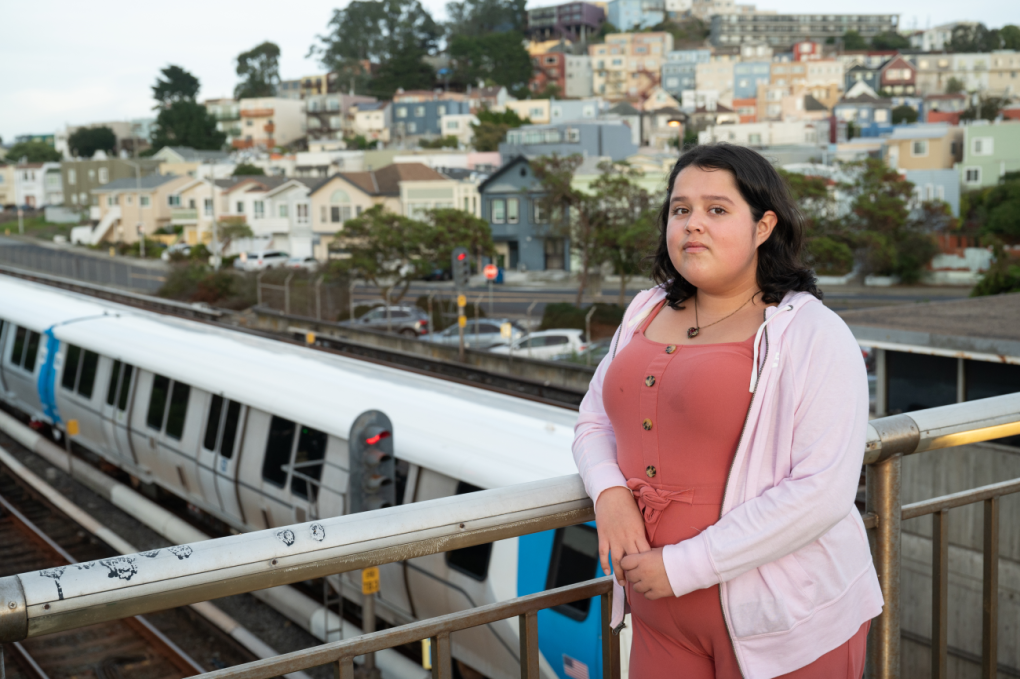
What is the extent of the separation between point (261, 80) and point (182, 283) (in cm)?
11946

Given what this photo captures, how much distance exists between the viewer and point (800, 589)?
1.95 meters

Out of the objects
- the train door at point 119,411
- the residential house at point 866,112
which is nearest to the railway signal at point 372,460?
the train door at point 119,411

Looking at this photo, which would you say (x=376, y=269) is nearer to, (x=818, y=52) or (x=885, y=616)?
(x=885, y=616)

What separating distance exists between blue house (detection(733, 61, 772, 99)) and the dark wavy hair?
454 feet

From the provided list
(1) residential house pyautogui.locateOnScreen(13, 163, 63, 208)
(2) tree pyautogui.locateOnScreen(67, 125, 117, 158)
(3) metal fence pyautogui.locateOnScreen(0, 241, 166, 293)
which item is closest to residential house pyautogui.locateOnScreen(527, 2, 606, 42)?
(2) tree pyautogui.locateOnScreen(67, 125, 117, 158)

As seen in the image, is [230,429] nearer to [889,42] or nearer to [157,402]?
[157,402]

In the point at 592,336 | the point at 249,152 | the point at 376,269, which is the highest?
the point at 249,152

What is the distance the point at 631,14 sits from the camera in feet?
594

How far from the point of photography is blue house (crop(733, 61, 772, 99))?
133 meters

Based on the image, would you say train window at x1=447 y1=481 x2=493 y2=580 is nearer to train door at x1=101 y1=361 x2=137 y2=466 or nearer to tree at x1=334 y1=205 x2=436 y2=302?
train door at x1=101 y1=361 x2=137 y2=466

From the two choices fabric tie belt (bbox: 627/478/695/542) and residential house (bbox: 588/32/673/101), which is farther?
residential house (bbox: 588/32/673/101)

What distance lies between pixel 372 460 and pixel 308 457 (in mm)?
2164

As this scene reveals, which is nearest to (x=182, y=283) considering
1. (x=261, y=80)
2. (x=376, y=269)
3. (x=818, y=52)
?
(x=376, y=269)

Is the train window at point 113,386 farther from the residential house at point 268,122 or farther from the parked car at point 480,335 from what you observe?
the residential house at point 268,122
